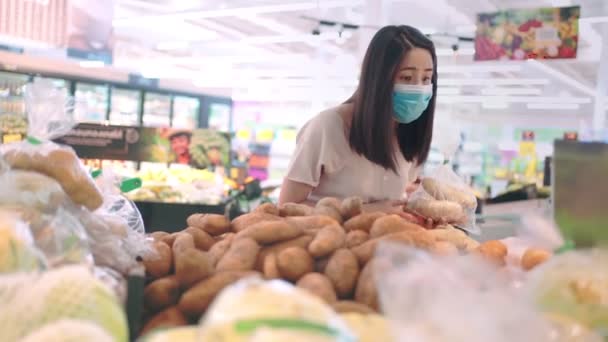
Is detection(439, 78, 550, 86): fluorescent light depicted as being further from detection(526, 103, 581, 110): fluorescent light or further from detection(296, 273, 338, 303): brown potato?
detection(296, 273, 338, 303): brown potato

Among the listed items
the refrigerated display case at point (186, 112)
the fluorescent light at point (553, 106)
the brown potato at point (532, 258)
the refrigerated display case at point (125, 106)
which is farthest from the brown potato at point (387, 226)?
the fluorescent light at point (553, 106)

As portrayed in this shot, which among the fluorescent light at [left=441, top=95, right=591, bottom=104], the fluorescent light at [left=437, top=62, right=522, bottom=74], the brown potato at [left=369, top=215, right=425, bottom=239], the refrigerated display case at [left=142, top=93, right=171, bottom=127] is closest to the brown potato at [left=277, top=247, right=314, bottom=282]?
the brown potato at [left=369, top=215, right=425, bottom=239]

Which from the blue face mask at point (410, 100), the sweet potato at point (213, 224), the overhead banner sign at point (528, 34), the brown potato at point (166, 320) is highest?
the overhead banner sign at point (528, 34)

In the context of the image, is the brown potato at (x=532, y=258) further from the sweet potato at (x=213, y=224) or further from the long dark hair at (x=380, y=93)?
the long dark hair at (x=380, y=93)

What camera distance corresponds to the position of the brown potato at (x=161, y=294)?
1164mm

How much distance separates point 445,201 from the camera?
85.0 inches

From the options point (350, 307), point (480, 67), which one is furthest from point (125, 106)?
point (350, 307)

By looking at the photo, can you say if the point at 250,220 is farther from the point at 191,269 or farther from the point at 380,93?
the point at 380,93

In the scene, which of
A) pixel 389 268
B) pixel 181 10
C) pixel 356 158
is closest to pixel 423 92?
pixel 356 158

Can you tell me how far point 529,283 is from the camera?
105 centimetres

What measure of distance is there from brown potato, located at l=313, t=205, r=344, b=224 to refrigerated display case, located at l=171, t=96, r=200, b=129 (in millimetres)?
9988

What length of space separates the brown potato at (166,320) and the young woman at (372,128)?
4.18 ft

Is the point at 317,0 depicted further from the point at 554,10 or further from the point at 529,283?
the point at 529,283

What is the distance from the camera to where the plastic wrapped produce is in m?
0.86
